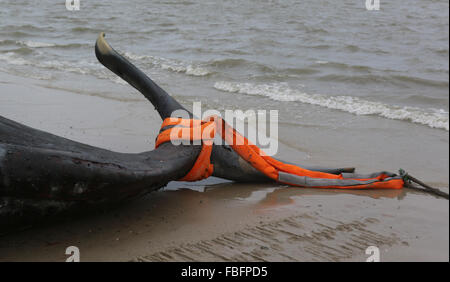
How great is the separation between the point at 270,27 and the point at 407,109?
5.91 metres

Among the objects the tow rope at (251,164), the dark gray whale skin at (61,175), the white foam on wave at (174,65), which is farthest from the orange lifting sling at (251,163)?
the white foam on wave at (174,65)

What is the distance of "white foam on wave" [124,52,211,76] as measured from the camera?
8070 millimetres

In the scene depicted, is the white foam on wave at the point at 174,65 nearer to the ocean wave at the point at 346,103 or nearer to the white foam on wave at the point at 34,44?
the ocean wave at the point at 346,103

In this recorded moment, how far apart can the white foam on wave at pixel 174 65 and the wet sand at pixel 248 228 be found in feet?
15.4

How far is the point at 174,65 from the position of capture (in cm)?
855

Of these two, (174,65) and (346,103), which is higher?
(174,65)

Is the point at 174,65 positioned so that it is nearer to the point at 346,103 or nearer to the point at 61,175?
the point at 346,103

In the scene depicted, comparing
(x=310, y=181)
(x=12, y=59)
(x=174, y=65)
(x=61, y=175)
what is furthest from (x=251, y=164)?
(x=12, y=59)

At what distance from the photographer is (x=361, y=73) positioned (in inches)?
294

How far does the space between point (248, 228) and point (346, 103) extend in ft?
12.1

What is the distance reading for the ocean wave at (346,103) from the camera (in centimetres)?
520

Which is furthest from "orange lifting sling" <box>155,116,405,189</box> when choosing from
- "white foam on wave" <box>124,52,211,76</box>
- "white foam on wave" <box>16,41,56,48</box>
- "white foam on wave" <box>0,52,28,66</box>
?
"white foam on wave" <box>16,41,56,48</box>
